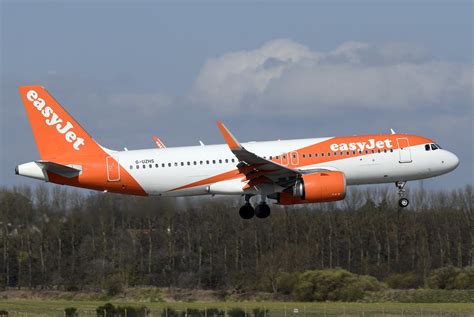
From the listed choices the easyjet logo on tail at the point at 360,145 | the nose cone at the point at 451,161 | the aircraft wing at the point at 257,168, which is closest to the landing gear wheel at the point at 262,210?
the aircraft wing at the point at 257,168

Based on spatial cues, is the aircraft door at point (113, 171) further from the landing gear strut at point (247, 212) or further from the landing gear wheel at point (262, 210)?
the landing gear wheel at point (262, 210)

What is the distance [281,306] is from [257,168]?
19.2m

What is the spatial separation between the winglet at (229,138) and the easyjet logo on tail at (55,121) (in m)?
8.91

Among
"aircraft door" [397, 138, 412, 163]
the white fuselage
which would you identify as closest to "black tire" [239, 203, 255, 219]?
the white fuselage

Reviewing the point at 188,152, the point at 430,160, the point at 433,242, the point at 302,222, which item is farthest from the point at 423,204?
the point at 188,152

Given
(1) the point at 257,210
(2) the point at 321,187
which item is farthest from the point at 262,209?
(2) the point at 321,187

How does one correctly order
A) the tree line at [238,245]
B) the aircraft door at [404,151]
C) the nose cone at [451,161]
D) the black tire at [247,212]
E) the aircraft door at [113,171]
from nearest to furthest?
the aircraft door at [113,171]
the aircraft door at [404,151]
the black tire at [247,212]
the nose cone at [451,161]
the tree line at [238,245]

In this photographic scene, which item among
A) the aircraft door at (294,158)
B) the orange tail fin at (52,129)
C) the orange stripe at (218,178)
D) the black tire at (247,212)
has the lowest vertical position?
the black tire at (247,212)

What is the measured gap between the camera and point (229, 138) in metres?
52.8

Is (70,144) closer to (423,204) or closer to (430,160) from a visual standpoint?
(430,160)

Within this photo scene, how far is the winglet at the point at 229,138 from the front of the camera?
5234cm

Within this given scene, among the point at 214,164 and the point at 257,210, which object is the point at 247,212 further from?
the point at 214,164

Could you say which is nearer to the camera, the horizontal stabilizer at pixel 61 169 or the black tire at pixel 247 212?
the horizontal stabilizer at pixel 61 169

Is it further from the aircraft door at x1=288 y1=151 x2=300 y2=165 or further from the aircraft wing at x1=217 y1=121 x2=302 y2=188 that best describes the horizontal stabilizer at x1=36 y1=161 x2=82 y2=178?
the aircraft door at x1=288 y1=151 x2=300 y2=165
